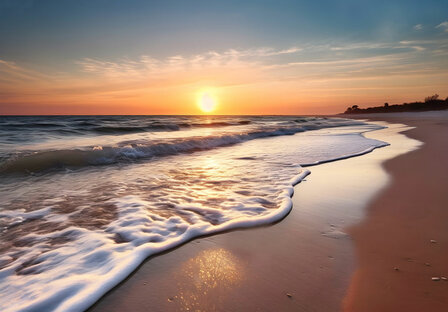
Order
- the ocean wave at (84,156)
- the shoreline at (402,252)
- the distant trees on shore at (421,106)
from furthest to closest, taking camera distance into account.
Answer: the distant trees on shore at (421,106) → the ocean wave at (84,156) → the shoreline at (402,252)

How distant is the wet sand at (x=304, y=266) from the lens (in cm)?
173

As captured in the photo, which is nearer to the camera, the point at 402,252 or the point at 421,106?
the point at 402,252

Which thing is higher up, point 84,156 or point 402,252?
point 84,156

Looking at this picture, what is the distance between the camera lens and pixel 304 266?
2.13m

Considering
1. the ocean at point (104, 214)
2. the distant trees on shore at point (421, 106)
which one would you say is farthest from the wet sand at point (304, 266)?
the distant trees on shore at point (421, 106)

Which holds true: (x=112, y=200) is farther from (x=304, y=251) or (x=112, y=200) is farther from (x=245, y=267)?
(x=304, y=251)

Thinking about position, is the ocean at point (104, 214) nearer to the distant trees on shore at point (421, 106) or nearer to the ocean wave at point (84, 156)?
the ocean wave at point (84, 156)

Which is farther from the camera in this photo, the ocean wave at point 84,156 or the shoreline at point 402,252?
the ocean wave at point 84,156

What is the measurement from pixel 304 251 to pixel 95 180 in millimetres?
4770

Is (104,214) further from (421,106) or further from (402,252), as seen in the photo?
(421,106)

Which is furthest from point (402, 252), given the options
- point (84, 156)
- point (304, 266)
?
point (84, 156)

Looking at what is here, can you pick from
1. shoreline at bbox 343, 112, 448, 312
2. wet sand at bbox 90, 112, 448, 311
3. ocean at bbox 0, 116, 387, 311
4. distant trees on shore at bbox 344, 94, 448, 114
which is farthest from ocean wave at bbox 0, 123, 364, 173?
distant trees on shore at bbox 344, 94, 448, 114

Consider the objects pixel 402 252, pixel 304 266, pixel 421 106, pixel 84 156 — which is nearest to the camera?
pixel 304 266

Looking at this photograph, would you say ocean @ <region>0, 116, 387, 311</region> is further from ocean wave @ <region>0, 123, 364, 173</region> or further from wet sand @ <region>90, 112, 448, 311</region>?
wet sand @ <region>90, 112, 448, 311</region>
